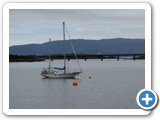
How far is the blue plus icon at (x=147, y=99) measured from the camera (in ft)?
21.3

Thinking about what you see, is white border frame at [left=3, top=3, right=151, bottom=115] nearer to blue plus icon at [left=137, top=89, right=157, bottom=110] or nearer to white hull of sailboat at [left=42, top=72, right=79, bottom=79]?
blue plus icon at [left=137, top=89, right=157, bottom=110]

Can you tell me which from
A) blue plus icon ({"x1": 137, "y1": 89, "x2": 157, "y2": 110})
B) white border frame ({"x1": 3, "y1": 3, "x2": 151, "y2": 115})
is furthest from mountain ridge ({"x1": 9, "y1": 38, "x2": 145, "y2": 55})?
blue plus icon ({"x1": 137, "y1": 89, "x2": 157, "y2": 110})

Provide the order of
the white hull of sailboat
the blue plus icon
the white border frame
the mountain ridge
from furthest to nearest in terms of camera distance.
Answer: the white hull of sailboat, the mountain ridge, the white border frame, the blue plus icon

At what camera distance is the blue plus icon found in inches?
256

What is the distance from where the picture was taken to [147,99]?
21.6 ft
